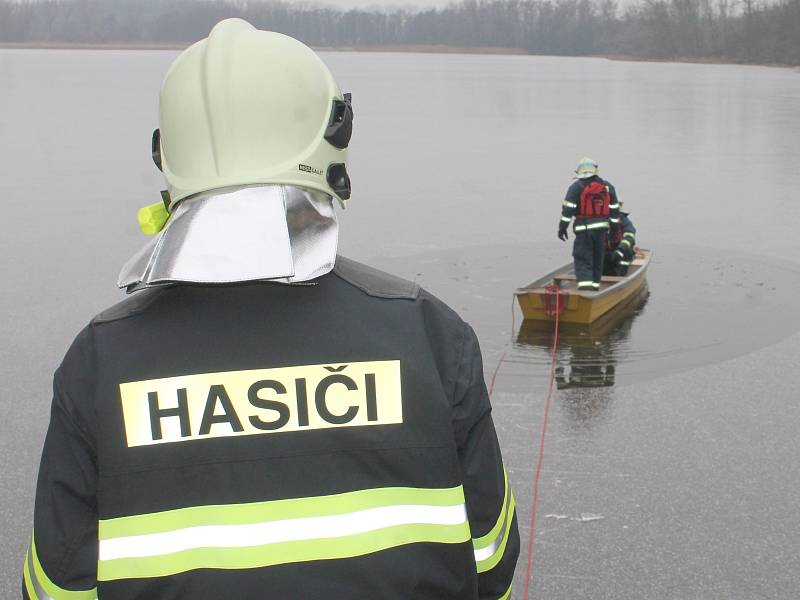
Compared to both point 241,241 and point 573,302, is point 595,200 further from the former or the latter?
point 241,241

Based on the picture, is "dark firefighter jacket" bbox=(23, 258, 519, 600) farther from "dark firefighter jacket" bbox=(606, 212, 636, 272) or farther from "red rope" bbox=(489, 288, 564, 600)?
"dark firefighter jacket" bbox=(606, 212, 636, 272)

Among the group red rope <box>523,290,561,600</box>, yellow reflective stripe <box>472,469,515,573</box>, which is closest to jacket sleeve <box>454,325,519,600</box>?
yellow reflective stripe <box>472,469,515,573</box>

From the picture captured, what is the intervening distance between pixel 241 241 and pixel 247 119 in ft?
0.88

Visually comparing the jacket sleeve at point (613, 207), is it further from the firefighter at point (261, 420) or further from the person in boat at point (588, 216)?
the firefighter at point (261, 420)

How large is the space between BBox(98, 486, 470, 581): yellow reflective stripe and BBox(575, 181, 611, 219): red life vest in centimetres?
888

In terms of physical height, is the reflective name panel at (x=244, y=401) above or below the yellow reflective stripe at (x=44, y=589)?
above

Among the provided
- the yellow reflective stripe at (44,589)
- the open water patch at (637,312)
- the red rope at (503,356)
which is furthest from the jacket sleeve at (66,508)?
the open water patch at (637,312)

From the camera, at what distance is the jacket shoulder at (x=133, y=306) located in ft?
5.29

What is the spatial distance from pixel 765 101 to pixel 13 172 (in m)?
35.7

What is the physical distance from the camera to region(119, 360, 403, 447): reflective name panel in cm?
158

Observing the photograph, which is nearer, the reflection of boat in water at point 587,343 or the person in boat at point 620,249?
the reflection of boat in water at point 587,343

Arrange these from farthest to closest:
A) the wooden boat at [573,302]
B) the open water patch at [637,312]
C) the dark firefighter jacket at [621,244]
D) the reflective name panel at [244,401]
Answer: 1. the dark firefighter jacket at [621,244]
2. the wooden boat at [573,302]
3. the open water patch at [637,312]
4. the reflective name panel at [244,401]

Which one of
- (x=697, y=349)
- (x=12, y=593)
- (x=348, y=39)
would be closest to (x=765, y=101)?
(x=697, y=349)

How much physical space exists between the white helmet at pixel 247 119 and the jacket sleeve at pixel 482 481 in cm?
41
